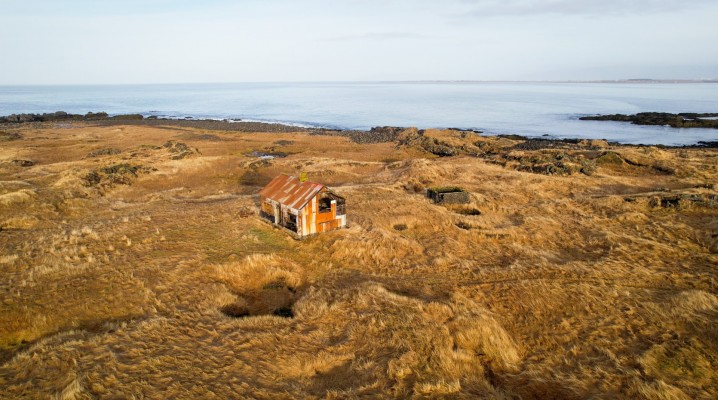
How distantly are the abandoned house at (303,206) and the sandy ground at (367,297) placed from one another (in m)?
0.76

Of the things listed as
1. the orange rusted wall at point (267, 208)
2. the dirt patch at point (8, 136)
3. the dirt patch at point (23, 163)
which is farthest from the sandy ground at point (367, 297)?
the dirt patch at point (8, 136)

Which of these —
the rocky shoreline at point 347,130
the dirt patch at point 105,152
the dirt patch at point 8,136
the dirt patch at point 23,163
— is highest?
the rocky shoreline at point 347,130

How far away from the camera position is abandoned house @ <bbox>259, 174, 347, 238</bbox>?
1905 cm

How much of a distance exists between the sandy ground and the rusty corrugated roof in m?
1.78

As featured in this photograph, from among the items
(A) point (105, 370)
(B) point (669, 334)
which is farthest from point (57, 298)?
(B) point (669, 334)

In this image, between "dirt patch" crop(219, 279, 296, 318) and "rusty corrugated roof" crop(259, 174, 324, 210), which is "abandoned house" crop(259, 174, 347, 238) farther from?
"dirt patch" crop(219, 279, 296, 318)

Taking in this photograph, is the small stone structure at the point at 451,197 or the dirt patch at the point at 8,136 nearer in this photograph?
the small stone structure at the point at 451,197

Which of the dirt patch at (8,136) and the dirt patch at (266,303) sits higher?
the dirt patch at (8,136)

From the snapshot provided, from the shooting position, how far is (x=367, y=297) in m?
13.4

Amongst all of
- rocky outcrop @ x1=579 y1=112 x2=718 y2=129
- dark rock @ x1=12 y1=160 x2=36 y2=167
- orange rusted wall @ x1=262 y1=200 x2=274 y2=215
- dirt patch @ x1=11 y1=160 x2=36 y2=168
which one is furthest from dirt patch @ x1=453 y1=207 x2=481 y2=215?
rocky outcrop @ x1=579 y1=112 x2=718 y2=129

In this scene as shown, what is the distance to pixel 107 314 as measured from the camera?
11.9 m

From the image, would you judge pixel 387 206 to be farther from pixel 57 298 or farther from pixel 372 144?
pixel 372 144

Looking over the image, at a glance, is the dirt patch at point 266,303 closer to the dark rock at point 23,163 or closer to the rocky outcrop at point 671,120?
the dark rock at point 23,163

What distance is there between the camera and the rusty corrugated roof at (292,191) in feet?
62.2
